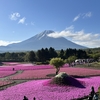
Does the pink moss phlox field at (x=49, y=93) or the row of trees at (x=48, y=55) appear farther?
the row of trees at (x=48, y=55)

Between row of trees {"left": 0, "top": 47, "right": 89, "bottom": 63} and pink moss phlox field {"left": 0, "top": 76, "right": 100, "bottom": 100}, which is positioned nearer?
pink moss phlox field {"left": 0, "top": 76, "right": 100, "bottom": 100}

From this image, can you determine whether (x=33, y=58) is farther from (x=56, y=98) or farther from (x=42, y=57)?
(x=56, y=98)

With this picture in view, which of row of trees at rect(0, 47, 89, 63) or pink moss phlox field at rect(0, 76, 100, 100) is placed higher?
row of trees at rect(0, 47, 89, 63)

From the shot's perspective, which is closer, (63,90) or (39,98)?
(39,98)

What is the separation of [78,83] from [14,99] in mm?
14102

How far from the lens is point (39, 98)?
26.1 metres

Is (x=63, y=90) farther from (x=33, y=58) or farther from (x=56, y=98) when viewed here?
(x=33, y=58)

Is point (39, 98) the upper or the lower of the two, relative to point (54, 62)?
lower

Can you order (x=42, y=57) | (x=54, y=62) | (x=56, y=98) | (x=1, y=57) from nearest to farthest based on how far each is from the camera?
(x=56, y=98)
(x=54, y=62)
(x=42, y=57)
(x=1, y=57)

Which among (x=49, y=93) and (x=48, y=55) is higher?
(x=48, y=55)

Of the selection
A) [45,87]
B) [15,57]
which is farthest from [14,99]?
[15,57]

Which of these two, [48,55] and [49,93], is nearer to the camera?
[49,93]

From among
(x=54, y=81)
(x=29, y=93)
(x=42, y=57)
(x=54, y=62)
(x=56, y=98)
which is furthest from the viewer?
(x=42, y=57)

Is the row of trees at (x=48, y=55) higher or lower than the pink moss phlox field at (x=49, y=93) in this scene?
higher
